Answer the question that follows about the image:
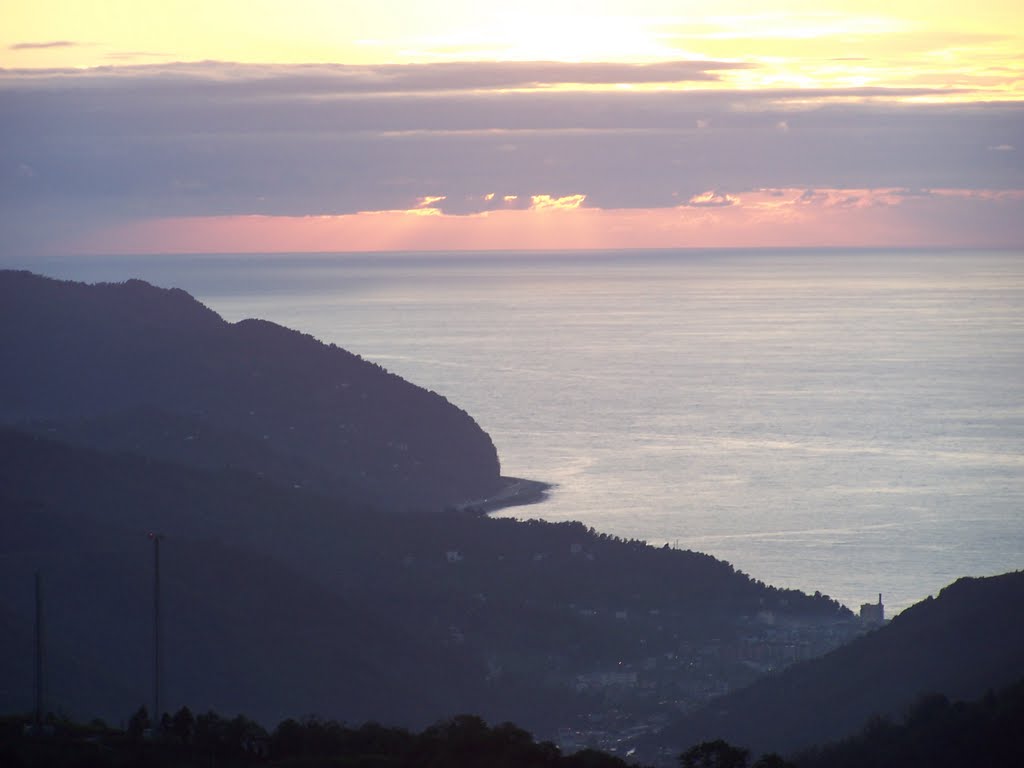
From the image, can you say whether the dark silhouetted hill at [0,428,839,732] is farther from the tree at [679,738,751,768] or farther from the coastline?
the tree at [679,738,751,768]

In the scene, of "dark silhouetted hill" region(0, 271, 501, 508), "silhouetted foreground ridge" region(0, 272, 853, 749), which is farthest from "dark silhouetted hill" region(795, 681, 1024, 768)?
"dark silhouetted hill" region(0, 271, 501, 508)

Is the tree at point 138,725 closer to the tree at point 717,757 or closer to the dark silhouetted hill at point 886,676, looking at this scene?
the tree at point 717,757

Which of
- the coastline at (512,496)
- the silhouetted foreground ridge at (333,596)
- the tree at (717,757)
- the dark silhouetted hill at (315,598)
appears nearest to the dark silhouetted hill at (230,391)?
the silhouetted foreground ridge at (333,596)

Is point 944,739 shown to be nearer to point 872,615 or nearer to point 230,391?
point 872,615

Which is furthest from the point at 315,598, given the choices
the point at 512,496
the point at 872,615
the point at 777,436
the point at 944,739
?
the point at 777,436

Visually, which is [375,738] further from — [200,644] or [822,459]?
[822,459]

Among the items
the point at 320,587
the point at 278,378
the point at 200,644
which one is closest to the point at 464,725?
the point at 200,644

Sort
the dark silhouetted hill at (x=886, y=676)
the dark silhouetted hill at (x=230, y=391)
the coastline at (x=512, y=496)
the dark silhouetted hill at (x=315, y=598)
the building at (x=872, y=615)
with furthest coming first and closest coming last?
the dark silhouetted hill at (x=230, y=391), the coastline at (x=512, y=496), the building at (x=872, y=615), the dark silhouetted hill at (x=315, y=598), the dark silhouetted hill at (x=886, y=676)
